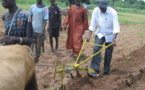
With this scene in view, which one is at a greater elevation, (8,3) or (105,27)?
(8,3)

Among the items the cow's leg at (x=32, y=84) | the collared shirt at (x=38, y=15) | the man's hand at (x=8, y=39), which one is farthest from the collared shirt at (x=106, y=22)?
the cow's leg at (x=32, y=84)

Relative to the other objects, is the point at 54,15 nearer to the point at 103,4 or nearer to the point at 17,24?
the point at 103,4

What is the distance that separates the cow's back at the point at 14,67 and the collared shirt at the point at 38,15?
533 cm

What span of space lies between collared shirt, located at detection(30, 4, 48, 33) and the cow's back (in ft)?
17.5

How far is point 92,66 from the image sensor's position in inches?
264

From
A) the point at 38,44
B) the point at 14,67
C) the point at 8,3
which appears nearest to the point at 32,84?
the point at 14,67

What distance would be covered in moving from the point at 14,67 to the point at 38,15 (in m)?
5.88

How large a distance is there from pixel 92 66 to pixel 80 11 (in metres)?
2.26

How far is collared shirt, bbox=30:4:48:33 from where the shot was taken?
27.1 ft

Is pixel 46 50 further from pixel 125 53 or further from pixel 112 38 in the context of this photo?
pixel 112 38

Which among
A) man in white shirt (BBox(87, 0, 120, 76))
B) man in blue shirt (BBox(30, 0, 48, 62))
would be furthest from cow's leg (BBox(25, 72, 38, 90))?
man in blue shirt (BBox(30, 0, 48, 62))

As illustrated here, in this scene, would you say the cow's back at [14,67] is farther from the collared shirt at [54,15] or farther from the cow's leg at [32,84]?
the collared shirt at [54,15]

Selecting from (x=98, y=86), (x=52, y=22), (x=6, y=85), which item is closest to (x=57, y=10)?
(x=52, y=22)

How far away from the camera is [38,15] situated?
326 inches
